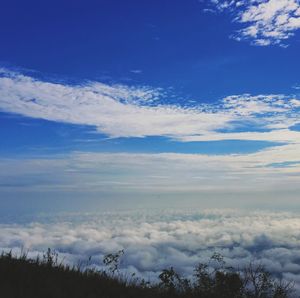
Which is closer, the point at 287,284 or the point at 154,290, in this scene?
the point at 154,290

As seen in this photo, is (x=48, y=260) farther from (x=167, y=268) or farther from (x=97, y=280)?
(x=167, y=268)

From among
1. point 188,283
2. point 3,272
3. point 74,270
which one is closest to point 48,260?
point 74,270

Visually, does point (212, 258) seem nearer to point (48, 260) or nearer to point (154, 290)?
point (154, 290)

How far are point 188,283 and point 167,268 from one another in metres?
0.82

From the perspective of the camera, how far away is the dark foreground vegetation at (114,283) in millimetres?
9984

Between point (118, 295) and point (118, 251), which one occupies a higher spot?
point (118, 251)

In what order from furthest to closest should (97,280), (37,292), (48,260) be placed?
1. (48,260)
2. (97,280)
3. (37,292)

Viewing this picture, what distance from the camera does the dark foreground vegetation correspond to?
9984mm

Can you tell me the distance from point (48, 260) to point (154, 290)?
3036 millimetres

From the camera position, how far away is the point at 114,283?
451 inches

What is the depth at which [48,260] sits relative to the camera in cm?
1238

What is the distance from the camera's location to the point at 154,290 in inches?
459

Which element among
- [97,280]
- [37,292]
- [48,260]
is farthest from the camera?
[48,260]

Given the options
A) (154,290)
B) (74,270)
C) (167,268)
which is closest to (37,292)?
(74,270)
